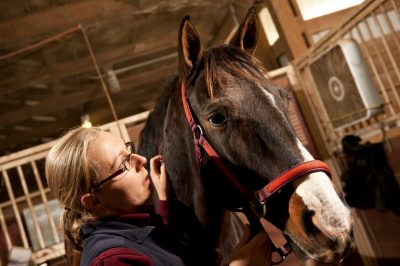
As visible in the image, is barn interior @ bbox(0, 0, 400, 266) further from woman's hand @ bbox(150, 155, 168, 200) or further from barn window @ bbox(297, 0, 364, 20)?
woman's hand @ bbox(150, 155, 168, 200)

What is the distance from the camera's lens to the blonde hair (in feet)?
3.66

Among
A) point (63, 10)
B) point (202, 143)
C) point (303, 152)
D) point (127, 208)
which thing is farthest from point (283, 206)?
point (63, 10)

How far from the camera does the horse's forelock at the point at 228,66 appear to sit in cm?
133

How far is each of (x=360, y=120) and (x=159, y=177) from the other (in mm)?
2132

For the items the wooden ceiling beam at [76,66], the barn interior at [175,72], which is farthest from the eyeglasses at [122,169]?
the wooden ceiling beam at [76,66]

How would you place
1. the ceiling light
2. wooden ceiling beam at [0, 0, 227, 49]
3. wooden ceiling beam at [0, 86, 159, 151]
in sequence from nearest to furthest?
wooden ceiling beam at [0, 0, 227, 49], the ceiling light, wooden ceiling beam at [0, 86, 159, 151]

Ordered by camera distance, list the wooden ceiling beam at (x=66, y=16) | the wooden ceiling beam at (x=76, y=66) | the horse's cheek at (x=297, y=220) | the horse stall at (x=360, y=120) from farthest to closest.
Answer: the wooden ceiling beam at (x=76, y=66) → the wooden ceiling beam at (x=66, y=16) → the horse stall at (x=360, y=120) → the horse's cheek at (x=297, y=220)

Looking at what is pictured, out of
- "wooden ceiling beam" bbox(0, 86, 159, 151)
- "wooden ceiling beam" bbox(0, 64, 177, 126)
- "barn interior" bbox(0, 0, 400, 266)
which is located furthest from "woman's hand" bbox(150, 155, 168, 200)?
"wooden ceiling beam" bbox(0, 86, 159, 151)

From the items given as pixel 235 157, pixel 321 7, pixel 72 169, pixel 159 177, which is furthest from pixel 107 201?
pixel 321 7

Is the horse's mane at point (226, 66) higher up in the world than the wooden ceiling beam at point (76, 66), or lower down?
lower down

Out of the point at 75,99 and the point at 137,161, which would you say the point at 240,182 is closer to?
the point at 137,161

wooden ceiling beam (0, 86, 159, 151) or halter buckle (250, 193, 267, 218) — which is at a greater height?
wooden ceiling beam (0, 86, 159, 151)

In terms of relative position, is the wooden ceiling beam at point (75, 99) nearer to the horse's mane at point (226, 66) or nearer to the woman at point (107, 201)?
the horse's mane at point (226, 66)

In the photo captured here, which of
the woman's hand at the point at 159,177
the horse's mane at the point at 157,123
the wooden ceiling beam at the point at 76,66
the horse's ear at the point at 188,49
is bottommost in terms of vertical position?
the woman's hand at the point at 159,177
